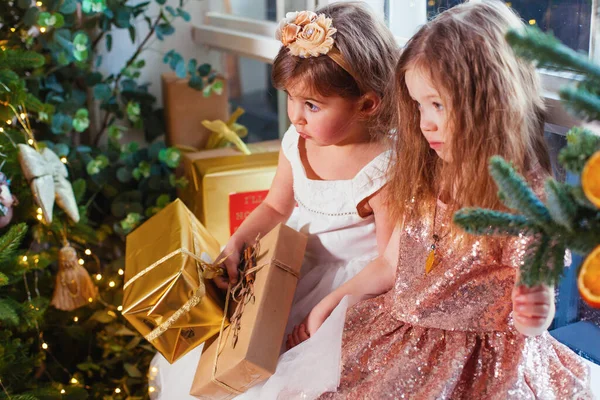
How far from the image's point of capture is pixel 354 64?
1243 mm

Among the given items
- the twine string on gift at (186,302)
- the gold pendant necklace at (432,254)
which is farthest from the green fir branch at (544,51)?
the twine string on gift at (186,302)

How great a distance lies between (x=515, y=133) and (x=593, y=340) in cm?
52

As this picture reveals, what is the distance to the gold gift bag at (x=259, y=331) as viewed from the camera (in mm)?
1060

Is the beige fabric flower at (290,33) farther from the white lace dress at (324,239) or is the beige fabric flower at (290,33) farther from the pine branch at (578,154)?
the pine branch at (578,154)

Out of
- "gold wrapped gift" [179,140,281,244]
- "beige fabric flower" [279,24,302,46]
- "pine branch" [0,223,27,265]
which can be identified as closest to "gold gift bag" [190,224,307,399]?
"beige fabric flower" [279,24,302,46]

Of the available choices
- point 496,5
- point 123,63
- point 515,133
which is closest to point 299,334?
point 515,133

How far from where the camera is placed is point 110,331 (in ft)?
6.38

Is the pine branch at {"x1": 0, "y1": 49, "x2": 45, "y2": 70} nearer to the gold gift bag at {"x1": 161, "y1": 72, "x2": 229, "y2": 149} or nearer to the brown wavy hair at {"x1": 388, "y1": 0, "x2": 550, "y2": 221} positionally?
the gold gift bag at {"x1": 161, "y1": 72, "x2": 229, "y2": 149}

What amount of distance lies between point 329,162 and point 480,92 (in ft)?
1.60

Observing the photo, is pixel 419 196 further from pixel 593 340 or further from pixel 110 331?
pixel 110 331

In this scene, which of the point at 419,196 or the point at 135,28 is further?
the point at 135,28

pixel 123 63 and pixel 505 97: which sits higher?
pixel 505 97

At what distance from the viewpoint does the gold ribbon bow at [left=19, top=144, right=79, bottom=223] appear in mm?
1544

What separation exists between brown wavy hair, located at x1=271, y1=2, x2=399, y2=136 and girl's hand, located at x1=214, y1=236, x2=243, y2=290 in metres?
0.36
